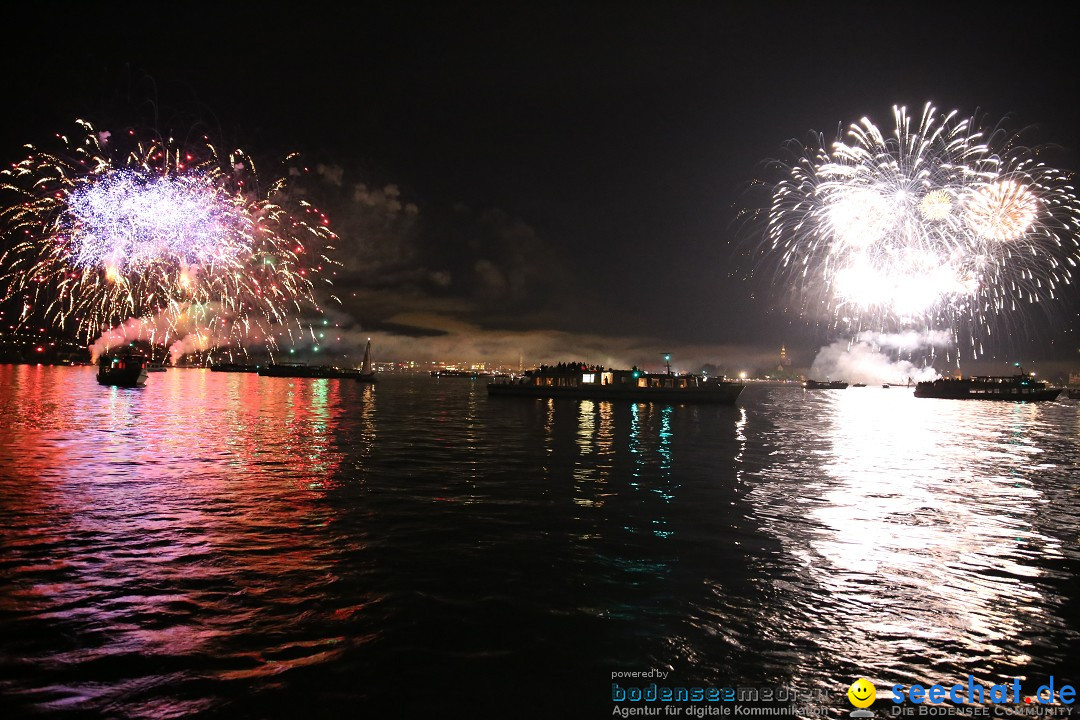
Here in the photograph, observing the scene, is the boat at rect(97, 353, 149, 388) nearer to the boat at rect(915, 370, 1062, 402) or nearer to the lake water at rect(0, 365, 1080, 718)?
the lake water at rect(0, 365, 1080, 718)

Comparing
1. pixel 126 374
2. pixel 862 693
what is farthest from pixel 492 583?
pixel 126 374

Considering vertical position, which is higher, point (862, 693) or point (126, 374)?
point (126, 374)

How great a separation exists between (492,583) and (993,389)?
526ft

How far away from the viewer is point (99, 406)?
161 ft

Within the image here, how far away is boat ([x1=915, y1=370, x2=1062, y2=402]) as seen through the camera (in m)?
128

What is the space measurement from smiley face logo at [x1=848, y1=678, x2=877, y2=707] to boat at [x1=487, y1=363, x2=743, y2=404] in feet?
265

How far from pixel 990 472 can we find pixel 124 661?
33449 millimetres

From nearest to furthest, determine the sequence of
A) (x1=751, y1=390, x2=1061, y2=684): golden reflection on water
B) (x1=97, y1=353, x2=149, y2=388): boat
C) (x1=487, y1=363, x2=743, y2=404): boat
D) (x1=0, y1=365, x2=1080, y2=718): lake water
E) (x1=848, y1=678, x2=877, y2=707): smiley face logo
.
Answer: (x1=848, y1=678, x2=877, y2=707): smiley face logo → (x1=0, y1=365, x2=1080, y2=718): lake water → (x1=751, y1=390, x2=1061, y2=684): golden reflection on water → (x1=487, y1=363, x2=743, y2=404): boat → (x1=97, y1=353, x2=149, y2=388): boat

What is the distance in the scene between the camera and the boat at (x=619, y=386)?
8716cm

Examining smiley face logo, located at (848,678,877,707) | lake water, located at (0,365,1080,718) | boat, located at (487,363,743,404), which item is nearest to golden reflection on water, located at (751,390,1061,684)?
lake water, located at (0,365,1080,718)

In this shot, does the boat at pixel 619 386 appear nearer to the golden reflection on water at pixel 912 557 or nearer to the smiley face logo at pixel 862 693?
the golden reflection on water at pixel 912 557

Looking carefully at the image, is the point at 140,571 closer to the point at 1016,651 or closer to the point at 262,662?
the point at 262,662

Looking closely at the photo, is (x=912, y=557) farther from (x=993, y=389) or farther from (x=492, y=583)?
(x=993, y=389)

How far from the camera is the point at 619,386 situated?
90312mm
